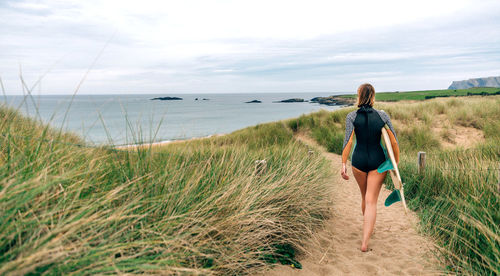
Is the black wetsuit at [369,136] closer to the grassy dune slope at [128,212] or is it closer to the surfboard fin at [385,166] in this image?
the surfboard fin at [385,166]

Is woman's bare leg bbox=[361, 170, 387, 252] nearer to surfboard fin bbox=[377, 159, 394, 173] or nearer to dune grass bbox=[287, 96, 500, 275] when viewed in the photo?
surfboard fin bbox=[377, 159, 394, 173]

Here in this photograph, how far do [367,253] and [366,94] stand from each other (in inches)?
84.5

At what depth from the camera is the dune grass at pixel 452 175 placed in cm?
321

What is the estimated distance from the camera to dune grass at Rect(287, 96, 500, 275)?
10.5 feet

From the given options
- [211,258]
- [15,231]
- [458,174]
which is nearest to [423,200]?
[458,174]

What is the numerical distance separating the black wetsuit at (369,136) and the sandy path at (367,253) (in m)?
1.04

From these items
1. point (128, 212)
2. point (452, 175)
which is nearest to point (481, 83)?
point (452, 175)

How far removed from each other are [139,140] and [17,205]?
5.37 feet

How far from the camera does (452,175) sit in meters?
5.67

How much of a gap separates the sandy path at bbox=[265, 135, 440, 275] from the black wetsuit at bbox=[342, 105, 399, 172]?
1.04 m

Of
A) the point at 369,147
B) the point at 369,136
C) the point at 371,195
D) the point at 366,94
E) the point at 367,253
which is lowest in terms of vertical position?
the point at 367,253

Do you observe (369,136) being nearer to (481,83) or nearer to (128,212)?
(128,212)

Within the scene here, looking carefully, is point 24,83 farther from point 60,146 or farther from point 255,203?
point 255,203

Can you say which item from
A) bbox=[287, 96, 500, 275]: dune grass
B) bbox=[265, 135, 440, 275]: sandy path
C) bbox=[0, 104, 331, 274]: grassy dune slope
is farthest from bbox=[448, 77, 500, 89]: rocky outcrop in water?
bbox=[0, 104, 331, 274]: grassy dune slope
